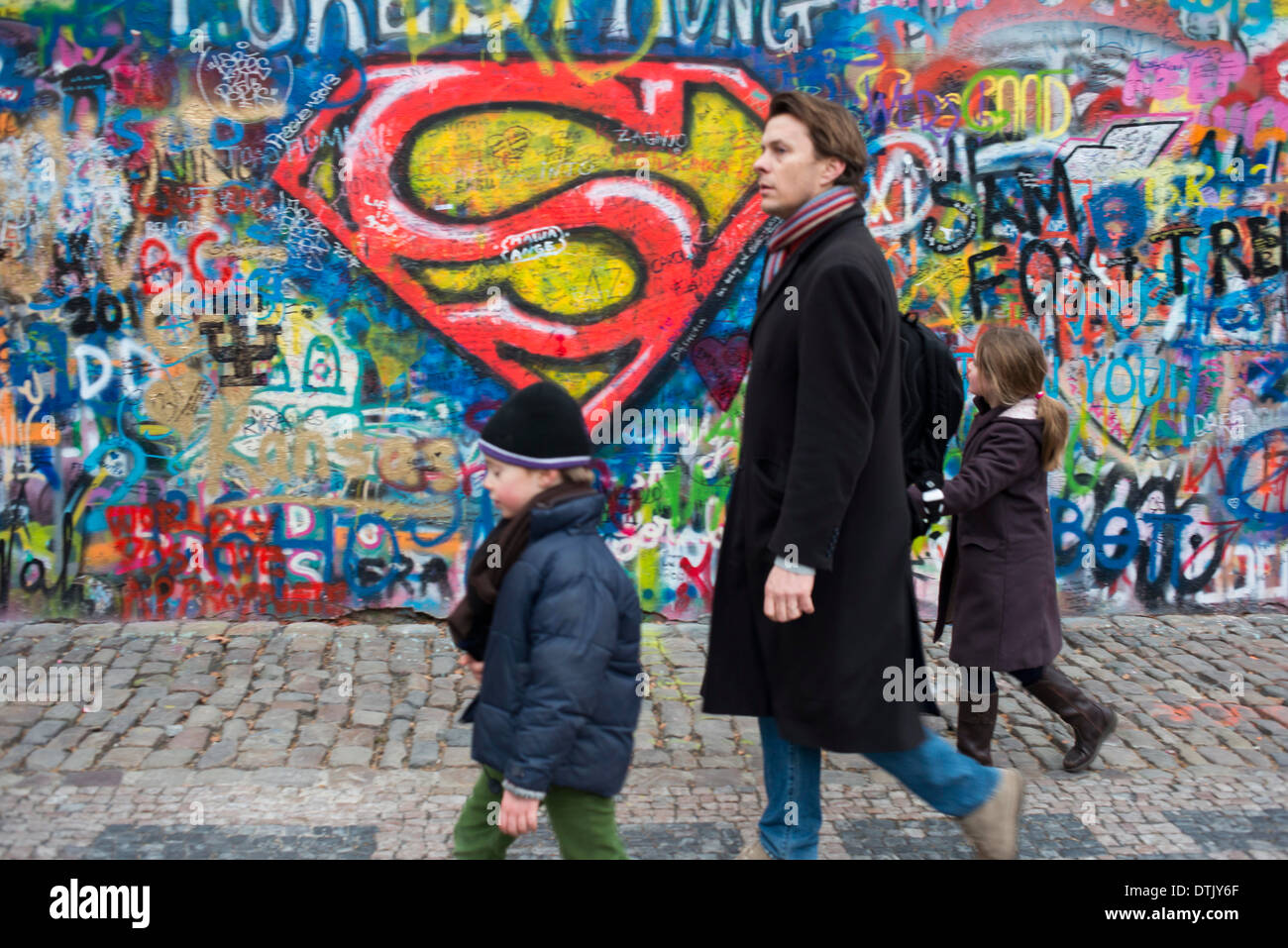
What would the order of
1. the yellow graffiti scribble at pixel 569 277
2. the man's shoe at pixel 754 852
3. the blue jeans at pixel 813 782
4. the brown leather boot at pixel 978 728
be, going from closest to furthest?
the blue jeans at pixel 813 782, the man's shoe at pixel 754 852, the brown leather boot at pixel 978 728, the yellow graffiti scribble at pixel 569 277

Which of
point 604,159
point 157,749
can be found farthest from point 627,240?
point 157,749

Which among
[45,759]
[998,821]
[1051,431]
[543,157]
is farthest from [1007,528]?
[45,759]

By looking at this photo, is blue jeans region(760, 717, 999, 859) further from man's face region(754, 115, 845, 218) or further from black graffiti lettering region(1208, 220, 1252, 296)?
black graffiti lettering region(1208, 220, 1252, 296)

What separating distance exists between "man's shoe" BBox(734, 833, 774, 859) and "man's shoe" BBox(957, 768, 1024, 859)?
0.54m

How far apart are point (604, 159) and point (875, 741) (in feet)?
12.2

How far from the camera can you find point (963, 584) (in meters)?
4.42

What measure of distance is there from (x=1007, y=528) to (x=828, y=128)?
1.74 m

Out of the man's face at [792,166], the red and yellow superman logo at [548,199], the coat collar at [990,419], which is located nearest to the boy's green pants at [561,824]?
the man's face at [792,166]

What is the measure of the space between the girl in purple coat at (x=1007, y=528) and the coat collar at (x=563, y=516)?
70.5 inches

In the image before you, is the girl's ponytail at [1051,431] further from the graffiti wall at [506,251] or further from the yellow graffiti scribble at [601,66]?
the yellow graffiti scribble at [601,66]

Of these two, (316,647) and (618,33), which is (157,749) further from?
(618,33)

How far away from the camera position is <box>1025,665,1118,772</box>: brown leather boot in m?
4.52

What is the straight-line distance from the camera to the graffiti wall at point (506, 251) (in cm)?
597

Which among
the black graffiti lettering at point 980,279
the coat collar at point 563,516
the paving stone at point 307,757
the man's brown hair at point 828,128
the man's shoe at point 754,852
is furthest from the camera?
the black graffiti lettering at point 980,279
